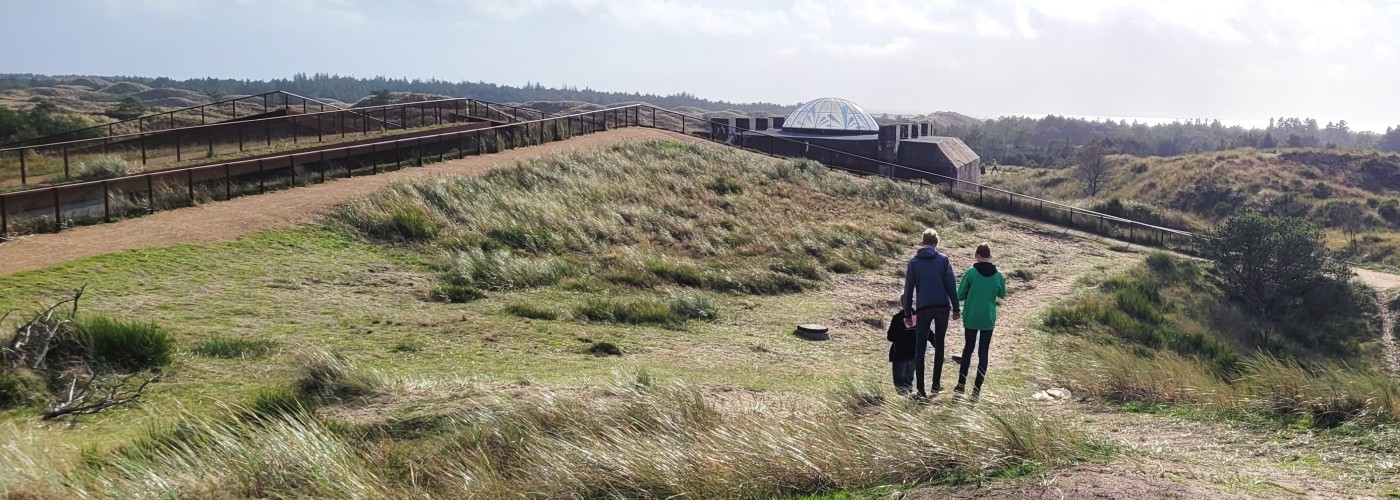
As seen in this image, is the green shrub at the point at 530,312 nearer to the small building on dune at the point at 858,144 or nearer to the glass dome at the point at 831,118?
the small building on dune at the point at 858,144

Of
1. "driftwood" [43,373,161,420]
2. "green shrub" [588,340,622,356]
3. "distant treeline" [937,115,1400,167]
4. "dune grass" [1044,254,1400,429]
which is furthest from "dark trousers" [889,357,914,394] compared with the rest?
"distant treeline" [937,115,1400,167]

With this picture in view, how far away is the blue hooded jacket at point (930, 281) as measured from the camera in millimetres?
8508

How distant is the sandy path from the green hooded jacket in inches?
430

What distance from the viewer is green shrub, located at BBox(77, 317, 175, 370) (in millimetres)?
8344

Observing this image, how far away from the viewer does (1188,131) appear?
184m

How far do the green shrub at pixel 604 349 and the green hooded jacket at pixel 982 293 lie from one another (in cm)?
415

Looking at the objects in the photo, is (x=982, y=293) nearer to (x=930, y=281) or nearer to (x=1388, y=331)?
(x=930, y=281)

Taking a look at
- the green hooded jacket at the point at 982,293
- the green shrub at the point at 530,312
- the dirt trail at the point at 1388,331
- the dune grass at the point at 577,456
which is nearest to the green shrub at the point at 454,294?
the green shrub at the point at 530,312

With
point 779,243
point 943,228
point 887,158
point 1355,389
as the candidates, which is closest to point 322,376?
point 1355,389

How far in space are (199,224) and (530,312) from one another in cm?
637

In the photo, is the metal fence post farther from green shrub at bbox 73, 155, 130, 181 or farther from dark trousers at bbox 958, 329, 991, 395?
dark trousers at bbox 958, 329, 991, 395

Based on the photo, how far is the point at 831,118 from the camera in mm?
50250

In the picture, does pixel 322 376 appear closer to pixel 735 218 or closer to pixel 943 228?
pixel 735 218

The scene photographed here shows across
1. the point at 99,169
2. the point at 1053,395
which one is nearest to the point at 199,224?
the point at 99,169
